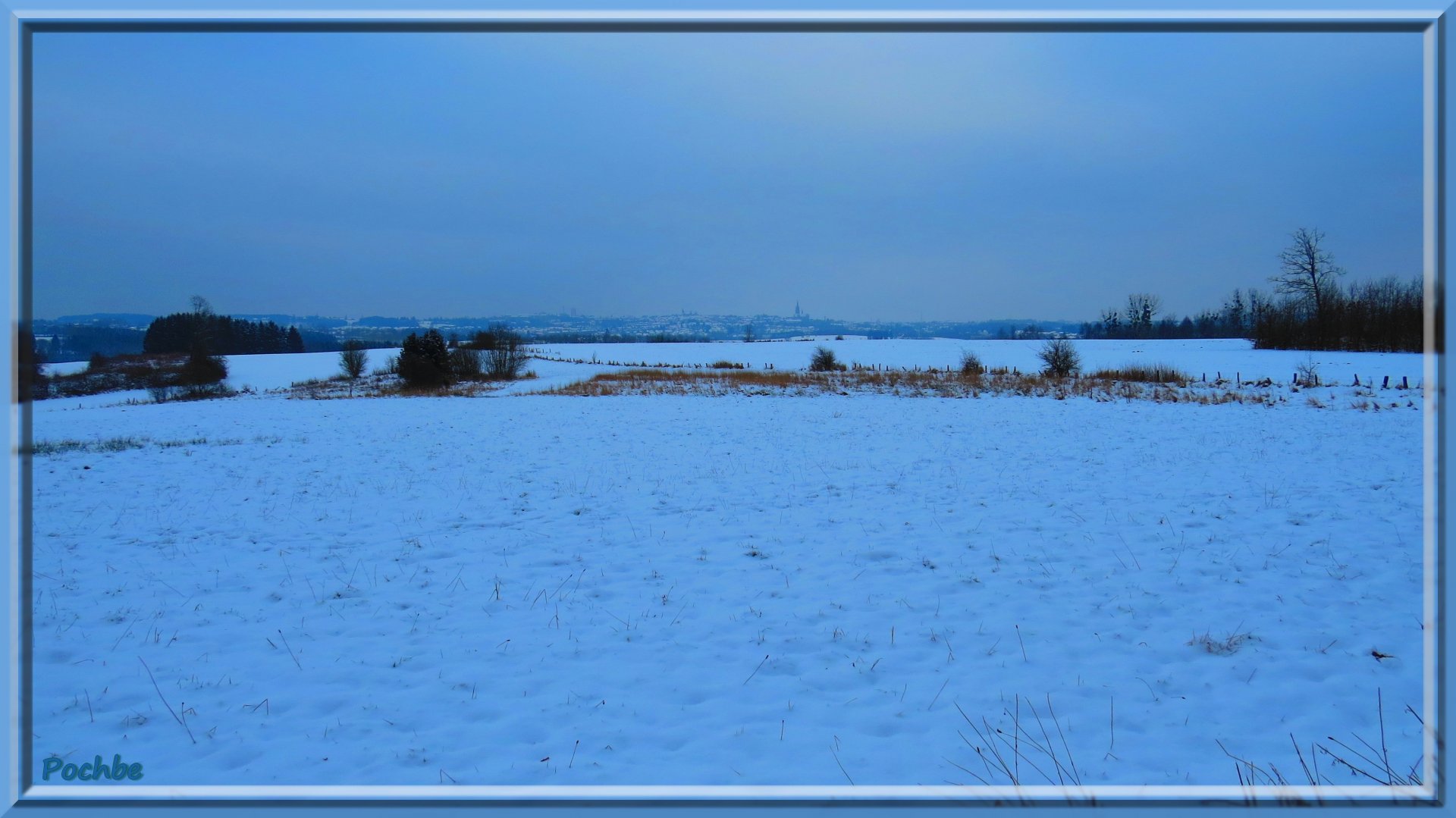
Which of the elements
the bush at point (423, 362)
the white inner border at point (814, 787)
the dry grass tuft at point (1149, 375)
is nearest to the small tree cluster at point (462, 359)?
the bush at point (423, 362)

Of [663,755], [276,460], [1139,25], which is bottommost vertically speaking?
[663,755]

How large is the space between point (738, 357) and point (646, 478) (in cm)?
5757

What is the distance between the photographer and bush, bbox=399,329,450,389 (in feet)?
111

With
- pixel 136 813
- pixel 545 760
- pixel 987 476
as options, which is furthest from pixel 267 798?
pixel 987 476

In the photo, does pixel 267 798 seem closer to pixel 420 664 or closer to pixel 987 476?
pixel 420 664

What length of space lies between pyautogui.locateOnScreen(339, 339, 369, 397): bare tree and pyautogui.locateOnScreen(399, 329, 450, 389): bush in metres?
8.89

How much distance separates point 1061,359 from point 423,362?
32.7m

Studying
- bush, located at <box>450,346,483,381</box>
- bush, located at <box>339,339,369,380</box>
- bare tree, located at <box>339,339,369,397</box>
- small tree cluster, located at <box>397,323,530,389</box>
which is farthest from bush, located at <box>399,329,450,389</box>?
bush, located at <box>339,339,369,380</box>

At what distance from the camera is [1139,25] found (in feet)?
12.2

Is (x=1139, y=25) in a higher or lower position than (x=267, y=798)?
higher

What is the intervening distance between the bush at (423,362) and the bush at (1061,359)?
3105cm

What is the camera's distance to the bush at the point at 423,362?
33781 mm

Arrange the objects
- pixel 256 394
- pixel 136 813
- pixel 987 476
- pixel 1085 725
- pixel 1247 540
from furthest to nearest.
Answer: pixel 256 394, pixel 987 476, pixel 1247 540, pixel 1085 725, pixel 136 813

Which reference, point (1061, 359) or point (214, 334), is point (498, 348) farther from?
point (1061, 359)
